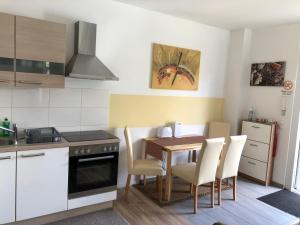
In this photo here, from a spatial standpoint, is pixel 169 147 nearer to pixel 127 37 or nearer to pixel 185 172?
pixel 185 172

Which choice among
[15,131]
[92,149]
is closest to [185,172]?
[92,149]

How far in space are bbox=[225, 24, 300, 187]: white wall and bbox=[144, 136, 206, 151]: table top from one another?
128 cm

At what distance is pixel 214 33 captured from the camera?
4090mm

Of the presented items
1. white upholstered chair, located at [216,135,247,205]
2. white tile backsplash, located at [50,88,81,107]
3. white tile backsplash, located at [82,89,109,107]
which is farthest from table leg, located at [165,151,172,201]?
white tile backsplash, located at [50,88,81,107]

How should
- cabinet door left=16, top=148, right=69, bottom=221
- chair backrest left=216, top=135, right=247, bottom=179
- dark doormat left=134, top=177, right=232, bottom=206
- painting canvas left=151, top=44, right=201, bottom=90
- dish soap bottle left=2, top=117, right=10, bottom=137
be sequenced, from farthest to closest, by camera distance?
1. painting canvas left=151, top=44, right=201, bottom=90
2. dark doormat left=134, top=177, right=232, bottom=206
3. chair backrest left=216, top=135, right=247, bottom=179
4. dish soap bottle left=2, top=117, right=10, bottom=137
5. cabinet door left=16, top=148, right=69, bottom=221

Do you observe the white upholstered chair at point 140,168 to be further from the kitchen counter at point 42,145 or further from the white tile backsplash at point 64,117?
the white tile backsplash at point 64,117

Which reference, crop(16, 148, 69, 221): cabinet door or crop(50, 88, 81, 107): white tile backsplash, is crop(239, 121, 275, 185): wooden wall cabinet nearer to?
crop(50, 88, 81, 107): white tile backsplash

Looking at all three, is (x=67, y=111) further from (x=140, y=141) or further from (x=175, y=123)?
(x=175, y=123)

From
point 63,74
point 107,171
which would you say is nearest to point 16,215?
point 107,171

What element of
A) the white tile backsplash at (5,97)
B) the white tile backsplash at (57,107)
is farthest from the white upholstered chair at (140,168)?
the white tile backsplash at (5,97)

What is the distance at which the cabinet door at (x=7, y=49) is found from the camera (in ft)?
7.31

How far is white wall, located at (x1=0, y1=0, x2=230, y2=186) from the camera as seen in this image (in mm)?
2750

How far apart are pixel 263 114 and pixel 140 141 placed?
6.82 feet

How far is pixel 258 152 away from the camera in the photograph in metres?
3.84
